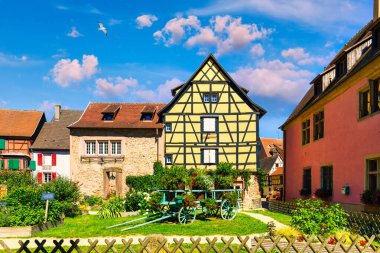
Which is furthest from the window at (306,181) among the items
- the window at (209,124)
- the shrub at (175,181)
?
the window at (209,124)

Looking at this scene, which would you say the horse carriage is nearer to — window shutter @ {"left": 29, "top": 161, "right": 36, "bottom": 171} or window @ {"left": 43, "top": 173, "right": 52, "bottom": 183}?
window @ {"left": 43, "top": 173, "right": 52, "bottom": 183}

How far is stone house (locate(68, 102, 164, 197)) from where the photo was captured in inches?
1293

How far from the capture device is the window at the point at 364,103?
15875 mm

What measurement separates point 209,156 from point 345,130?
1425 centimetres

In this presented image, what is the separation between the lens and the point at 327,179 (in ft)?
66.1

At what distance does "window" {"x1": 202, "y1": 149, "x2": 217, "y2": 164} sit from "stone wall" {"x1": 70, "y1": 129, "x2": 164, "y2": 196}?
3.72 m

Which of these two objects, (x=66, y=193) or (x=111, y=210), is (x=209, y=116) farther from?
(x=66, y=193)

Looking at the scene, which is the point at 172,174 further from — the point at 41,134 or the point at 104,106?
the point at 41,134

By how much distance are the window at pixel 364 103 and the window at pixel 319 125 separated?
190 inches

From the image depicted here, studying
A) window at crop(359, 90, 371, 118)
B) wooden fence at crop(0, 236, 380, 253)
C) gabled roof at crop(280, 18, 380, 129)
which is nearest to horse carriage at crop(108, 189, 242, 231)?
wooden fence at crop(0, 236, 380, 253)

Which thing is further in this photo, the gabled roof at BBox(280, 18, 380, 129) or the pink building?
the gabled roof at BBox(280, 18, 380, 129)

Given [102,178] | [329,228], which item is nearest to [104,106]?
[102,178]

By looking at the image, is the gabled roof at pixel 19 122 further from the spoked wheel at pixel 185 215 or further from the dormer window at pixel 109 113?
the spoked wheel at pixel 185 215

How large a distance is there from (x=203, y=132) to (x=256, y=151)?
162 inches
